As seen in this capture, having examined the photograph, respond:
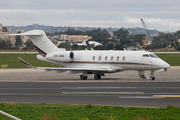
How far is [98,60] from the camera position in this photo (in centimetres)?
3544

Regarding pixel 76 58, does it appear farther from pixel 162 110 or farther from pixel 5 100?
pixel 162 110

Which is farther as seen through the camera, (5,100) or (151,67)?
(151,67)

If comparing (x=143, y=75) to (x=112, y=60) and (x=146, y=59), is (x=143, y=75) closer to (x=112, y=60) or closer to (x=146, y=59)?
(x=146, y=59)

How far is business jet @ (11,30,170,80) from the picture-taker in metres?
33.3

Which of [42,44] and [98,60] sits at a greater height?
[42,44]

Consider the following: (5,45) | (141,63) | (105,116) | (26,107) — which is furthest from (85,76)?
(5,45)

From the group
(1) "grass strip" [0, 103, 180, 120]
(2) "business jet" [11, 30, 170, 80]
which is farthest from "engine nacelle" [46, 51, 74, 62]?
(1) "grass strip" [0, 103, 180, 120]

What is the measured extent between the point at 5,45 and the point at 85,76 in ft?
450

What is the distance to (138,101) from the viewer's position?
752 inches

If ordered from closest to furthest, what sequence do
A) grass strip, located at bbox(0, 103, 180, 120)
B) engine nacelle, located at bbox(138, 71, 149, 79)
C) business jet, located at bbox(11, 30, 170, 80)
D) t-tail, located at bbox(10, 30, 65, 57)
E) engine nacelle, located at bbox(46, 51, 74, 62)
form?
grass strip, located at bbox(0, 103, 180, 120)
business jet, located at bbox(11, 30, 170, 80)
engine nacelle, located at bbox(138, 71, 149, 79)
engine nacelle, located at bbox(46, 51, 74, 62)
t-tail, located at bbox(10, 30, 65, 57)

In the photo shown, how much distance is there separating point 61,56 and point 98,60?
4.17 metres

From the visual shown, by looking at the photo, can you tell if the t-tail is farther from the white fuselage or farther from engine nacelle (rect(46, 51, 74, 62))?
the white fuselage

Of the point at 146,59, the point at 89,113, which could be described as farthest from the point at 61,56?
the point at 89,113

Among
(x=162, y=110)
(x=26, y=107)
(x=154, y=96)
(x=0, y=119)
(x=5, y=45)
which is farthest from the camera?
(x=5, y=45)
